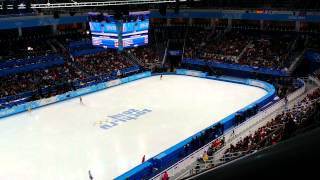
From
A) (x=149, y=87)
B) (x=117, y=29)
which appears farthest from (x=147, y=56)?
(x=117, y=29)

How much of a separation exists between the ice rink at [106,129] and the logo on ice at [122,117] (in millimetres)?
204

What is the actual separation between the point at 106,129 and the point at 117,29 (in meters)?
9.20

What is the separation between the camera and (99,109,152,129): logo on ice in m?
22.9

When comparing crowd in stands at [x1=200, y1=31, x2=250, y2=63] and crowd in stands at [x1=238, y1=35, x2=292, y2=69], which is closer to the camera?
crowd in stands at [x1=238, y1=35, x2=292, y2=69]

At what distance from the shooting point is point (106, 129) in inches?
864

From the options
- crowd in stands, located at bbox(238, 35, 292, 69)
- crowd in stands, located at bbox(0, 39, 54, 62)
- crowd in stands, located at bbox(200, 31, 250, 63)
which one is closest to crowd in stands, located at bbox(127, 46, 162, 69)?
crowd in stands, located at bbox(200, 31, 250, 63)

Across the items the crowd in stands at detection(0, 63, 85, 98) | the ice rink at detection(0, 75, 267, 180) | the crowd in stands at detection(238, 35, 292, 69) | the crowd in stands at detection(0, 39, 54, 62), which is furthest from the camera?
the crowd in stands at detection(238, 35, 292, 69)

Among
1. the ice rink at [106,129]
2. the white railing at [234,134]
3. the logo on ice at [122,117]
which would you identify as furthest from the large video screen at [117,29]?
the white railing at [234,134]

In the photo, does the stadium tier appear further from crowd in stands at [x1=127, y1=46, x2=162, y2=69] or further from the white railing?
crowd in stands at [x1=127, y1=46, x2=162, y2=69]

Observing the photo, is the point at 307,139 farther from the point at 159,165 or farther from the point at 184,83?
the point at 184,83

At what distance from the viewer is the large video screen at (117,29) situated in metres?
28.0

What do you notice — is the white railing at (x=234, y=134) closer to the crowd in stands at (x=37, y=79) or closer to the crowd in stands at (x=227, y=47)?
the crowd in stands at (x=227, y=47)

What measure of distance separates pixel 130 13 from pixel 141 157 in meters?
14.6

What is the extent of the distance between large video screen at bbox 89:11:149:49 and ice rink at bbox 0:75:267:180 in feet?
15.3
